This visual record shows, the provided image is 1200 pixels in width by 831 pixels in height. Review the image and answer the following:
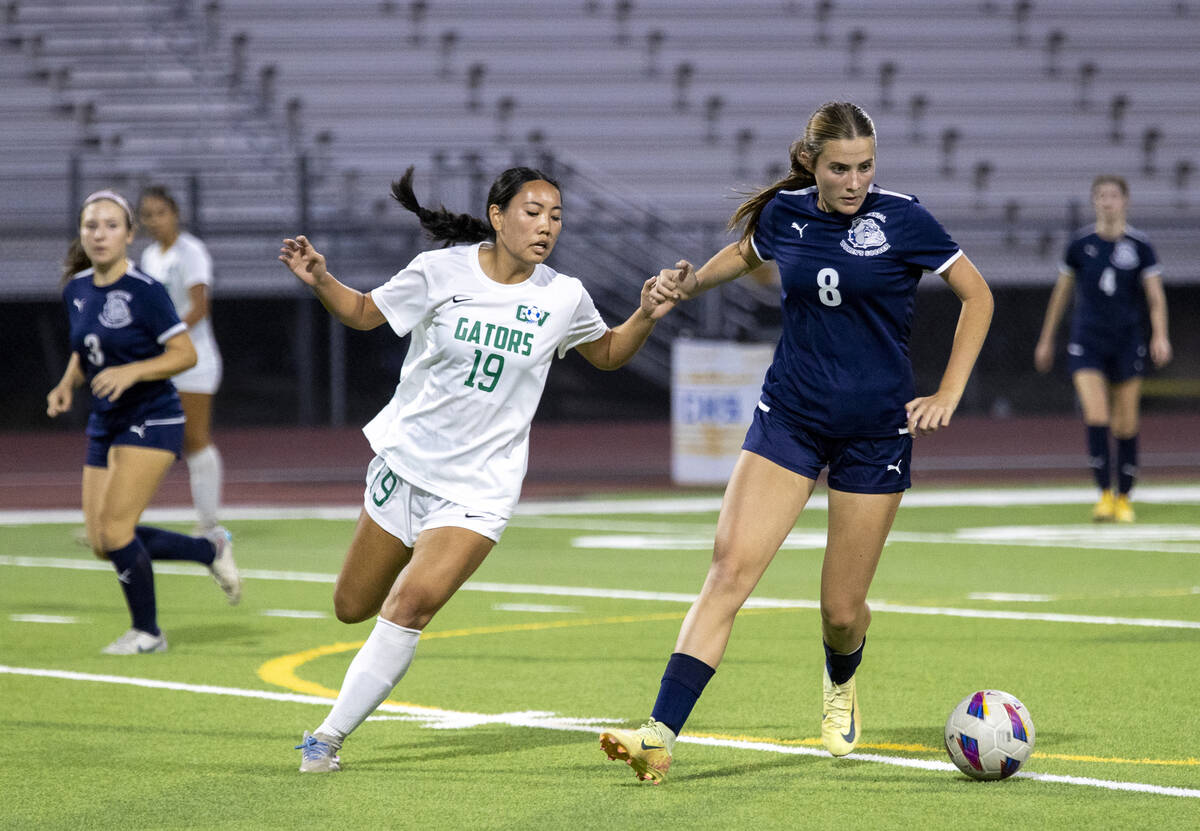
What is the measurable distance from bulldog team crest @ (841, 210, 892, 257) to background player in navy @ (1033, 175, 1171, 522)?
8.50m

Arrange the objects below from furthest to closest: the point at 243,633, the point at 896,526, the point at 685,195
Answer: the point at 685,195 → the point at 896,526 → the point at 243,633

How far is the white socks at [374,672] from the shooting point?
5.97m

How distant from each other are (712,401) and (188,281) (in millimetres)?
6764

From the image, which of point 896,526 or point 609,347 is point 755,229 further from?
point 896,526

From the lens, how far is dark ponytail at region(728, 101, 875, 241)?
5816 mm

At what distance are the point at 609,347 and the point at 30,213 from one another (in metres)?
19.5

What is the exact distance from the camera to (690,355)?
58.9ft

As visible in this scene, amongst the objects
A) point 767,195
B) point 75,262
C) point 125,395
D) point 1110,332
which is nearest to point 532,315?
point 767,195

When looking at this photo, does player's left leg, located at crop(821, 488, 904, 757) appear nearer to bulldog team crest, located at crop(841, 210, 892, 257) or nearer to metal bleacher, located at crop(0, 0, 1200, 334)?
bulldog team crest, located at crop(841, 210, 892, 257)

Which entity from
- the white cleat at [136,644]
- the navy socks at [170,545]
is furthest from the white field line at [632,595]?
the white cleat at [136,644]

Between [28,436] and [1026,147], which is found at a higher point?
[1026,147]

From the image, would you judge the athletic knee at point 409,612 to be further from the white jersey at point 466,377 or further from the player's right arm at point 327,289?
the player's right arm at point 327,289

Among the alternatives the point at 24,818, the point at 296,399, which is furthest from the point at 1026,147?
the point at 24,818

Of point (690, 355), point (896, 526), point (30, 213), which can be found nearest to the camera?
point (896, 526)
